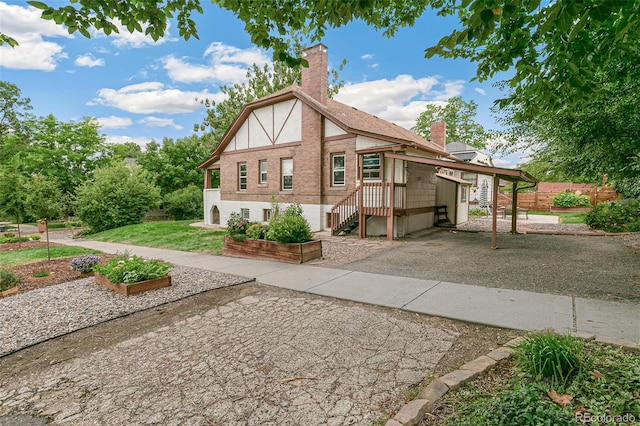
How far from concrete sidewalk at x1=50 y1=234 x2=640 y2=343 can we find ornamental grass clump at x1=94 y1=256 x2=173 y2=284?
1.59 meters

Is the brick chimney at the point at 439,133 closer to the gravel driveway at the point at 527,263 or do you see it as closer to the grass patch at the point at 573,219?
the grass patch at the point at 573,219

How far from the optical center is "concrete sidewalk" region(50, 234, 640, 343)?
391cm

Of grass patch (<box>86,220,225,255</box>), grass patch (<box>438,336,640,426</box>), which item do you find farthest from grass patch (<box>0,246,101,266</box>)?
grass patch (<box>438,336,640,426</box>)

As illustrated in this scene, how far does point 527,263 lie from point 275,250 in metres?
6.47

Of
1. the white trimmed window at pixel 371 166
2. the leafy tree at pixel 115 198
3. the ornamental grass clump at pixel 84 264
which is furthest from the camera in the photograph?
the leafy tree at pixel 115 198

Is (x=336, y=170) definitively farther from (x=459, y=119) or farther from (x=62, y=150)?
(x=459, y=119)

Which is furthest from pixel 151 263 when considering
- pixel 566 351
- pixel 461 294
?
pixel 566 351

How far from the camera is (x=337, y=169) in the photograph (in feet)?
46.0

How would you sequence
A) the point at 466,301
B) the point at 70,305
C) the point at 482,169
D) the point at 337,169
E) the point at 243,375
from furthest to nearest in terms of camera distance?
the point at 337,169 → the point at 482,169 → the point at 70,305 → the point at 466,301 → the point at 243,375

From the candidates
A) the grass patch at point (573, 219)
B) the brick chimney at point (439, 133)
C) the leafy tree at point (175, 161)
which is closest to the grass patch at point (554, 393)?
the grass patch at point (573, 219)

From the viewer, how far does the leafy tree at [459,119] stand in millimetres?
35062

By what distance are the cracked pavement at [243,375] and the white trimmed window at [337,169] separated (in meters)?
10.0

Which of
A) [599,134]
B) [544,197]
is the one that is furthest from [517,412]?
[544,197]

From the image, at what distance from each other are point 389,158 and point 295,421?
418 inches
